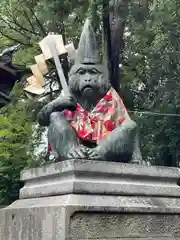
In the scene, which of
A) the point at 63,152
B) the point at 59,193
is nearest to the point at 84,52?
the point at 63,152

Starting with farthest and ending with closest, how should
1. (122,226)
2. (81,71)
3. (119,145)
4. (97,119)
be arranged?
(81,71) < (97,119) < (119,145) < (122,226)

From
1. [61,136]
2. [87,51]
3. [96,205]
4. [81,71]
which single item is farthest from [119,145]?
[87,51]

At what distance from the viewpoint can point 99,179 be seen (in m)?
4.12

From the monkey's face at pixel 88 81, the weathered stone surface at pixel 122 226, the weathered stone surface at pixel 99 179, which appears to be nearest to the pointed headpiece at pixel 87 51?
the monkey's face at pixel 88 81

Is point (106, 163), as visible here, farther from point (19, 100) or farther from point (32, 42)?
point (32, 42)

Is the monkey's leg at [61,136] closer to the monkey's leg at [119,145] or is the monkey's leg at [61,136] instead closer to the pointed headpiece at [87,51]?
the monkey's leg at [119,145]

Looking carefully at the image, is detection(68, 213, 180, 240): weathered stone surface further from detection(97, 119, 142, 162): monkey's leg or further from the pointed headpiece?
the pointed headpiece

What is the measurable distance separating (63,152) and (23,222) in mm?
690

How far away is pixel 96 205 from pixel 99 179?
1.09 ft

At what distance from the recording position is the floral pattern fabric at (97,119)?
4.56m

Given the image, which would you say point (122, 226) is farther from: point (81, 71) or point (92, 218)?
point (81, 71)

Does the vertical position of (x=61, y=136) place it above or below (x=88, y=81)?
below

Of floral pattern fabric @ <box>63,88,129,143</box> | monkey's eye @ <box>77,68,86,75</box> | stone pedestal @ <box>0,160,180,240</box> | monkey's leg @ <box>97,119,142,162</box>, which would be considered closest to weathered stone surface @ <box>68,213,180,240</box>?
stone pedestal @ <box>0,160,180,240</box>

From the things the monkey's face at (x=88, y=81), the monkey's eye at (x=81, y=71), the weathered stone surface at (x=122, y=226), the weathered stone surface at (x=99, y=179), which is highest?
the monkey's eye at (x=81, y=71)
